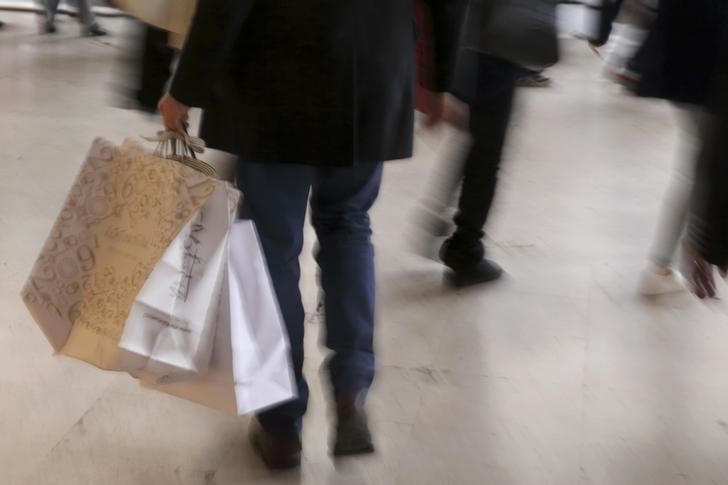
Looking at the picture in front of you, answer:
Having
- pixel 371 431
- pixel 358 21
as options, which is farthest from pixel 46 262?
pixel 371 431

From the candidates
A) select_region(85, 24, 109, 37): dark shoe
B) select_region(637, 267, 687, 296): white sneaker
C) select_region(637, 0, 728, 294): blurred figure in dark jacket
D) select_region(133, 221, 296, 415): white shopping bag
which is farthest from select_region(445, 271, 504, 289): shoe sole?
select_region(85, 24, 109, 37): dark shoe

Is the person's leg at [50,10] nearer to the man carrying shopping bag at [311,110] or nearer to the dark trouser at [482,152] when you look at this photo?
the dark trouser at [482,152]

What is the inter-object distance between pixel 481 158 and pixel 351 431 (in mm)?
944

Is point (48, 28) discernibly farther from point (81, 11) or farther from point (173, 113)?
point (173, 113)

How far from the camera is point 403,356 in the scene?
6.68 ft

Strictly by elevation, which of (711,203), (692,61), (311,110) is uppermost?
(692,61)

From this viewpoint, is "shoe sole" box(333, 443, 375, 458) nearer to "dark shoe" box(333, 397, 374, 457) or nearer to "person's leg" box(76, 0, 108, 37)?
"dark shoe" box(333, 397, 374, 457)

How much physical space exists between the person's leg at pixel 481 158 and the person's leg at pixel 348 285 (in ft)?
2.35

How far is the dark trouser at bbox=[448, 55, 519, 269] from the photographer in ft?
6.95

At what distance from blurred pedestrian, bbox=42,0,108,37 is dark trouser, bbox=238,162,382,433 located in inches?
159

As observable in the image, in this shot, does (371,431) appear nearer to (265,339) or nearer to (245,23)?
(265,339)

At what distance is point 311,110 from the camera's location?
1.28m

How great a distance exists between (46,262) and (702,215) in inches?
46.9

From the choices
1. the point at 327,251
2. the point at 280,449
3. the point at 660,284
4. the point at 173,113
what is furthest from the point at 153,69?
the point at 660,284
